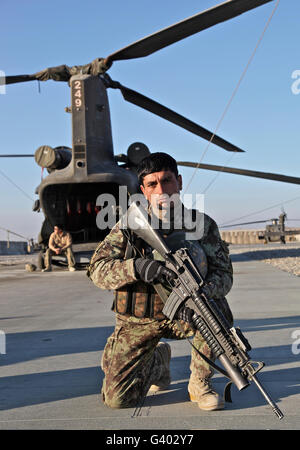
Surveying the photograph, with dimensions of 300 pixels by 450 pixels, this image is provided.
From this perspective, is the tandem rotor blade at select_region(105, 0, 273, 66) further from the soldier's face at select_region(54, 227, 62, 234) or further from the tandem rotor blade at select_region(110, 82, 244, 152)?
the soldier's face at select_region(54, 227, 62, 234)

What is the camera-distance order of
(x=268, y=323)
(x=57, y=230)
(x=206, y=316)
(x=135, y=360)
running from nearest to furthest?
(x=206, y=316) → (x=135, y=360) → (x=268, y=323) → (x=57, y=230)

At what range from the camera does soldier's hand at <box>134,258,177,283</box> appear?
2234 millimetres

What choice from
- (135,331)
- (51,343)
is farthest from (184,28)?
(135,331)

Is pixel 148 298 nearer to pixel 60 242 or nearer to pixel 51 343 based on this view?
pixel 51 343

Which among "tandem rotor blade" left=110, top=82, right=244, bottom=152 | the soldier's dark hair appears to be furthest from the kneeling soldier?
"tandem rotor blade" left=110, top=82, right=244, bottom=152

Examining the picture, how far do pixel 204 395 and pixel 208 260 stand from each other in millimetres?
733

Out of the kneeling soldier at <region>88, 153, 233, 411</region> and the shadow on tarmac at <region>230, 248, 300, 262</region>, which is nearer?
the kneeling soldier at <region>88, 153, 233, 411</region>

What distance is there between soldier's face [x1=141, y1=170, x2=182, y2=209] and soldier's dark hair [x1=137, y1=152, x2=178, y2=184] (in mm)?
21

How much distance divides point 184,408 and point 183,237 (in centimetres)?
89

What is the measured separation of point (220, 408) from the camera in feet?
7.53

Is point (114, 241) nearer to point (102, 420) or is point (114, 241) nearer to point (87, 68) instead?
point (102, 420)

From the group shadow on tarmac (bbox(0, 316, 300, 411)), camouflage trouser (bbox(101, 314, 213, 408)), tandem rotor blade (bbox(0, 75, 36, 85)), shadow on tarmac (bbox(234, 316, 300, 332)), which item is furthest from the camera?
tandem rotor blade (bbox(0, 75, 36, 85))

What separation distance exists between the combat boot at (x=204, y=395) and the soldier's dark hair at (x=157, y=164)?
45.3 inches

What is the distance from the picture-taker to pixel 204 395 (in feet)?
7.67
